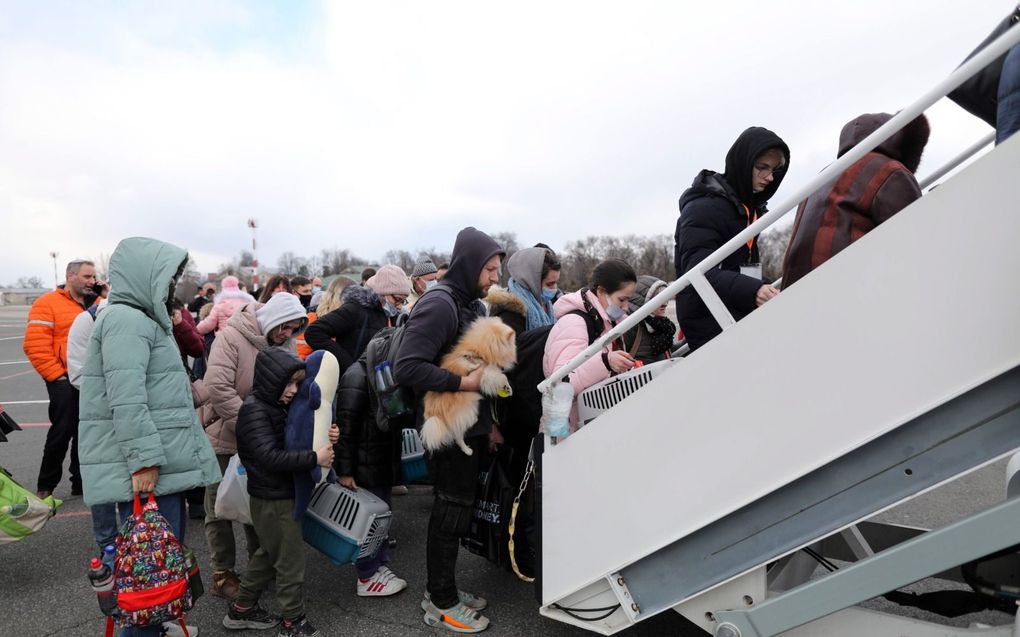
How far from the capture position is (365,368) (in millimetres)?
3529

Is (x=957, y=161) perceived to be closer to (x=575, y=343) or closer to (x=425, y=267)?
(x=575, y=343)

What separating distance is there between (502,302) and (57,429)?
3.85m

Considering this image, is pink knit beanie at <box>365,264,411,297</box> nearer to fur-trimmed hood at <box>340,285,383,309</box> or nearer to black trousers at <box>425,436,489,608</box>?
fur-trimmed hood at <box>340,285,383,309</box>

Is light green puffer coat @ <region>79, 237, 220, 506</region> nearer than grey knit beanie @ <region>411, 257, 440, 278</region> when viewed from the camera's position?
Yes

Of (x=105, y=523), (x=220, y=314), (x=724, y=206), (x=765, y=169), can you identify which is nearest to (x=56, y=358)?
(x=220, y=314)

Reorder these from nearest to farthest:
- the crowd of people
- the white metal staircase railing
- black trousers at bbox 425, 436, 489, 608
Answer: the white metal staircase railing, the crowd of people, black trousers at bbox 425, 436, 489, 608

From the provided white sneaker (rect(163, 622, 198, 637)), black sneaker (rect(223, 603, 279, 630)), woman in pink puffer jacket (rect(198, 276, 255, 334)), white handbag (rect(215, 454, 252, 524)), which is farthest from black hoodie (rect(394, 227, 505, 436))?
woman in pink puffer jacket (rect(198, 276, 255, 334))

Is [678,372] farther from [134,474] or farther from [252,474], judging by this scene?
[134,474]

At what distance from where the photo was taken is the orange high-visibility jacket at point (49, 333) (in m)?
4.62

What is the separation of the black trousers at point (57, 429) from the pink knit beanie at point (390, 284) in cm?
250

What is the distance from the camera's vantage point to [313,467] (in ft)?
9.36

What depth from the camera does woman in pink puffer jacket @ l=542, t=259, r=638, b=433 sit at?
288cm

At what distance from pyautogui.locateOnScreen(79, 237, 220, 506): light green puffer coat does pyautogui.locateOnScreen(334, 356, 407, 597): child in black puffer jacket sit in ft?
2.51

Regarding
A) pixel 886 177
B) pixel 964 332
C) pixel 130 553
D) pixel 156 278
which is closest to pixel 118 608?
pixel 130 553
